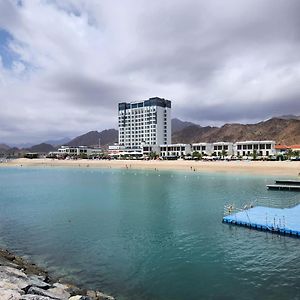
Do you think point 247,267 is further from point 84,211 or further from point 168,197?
point 168,197

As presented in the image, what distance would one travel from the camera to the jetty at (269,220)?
26.3m

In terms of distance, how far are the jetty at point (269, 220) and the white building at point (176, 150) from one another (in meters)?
128

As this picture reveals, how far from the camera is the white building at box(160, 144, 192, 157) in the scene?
538 feet

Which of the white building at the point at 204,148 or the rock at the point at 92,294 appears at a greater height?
the white building at the point at 204,148

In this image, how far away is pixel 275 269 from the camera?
19.1 metres

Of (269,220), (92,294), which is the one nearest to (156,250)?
(92,294)

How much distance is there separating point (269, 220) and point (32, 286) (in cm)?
2264

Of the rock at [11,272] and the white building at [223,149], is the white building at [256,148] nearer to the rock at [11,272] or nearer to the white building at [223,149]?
the white building at [223,149]

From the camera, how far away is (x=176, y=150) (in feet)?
560

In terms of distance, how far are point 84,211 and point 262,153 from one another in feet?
377

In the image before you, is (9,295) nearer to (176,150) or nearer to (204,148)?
(204,148)

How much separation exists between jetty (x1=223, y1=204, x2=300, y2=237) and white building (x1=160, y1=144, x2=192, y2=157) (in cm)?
12806

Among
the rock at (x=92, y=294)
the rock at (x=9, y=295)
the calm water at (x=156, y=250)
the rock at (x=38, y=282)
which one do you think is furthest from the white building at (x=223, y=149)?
the rock at (x=9, y=295)

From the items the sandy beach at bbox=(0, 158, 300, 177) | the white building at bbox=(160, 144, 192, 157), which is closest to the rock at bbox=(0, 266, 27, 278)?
the sandy beach at bbox=(0, 158, 300, 177)
